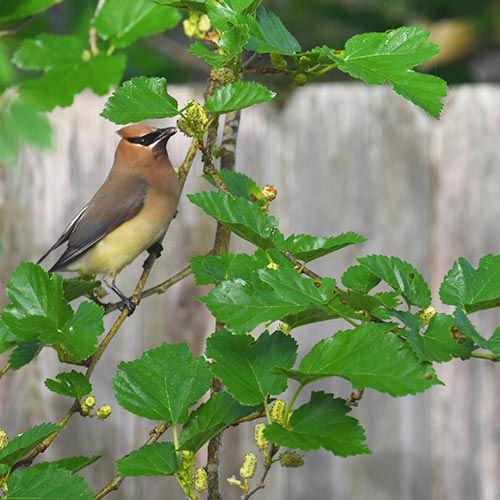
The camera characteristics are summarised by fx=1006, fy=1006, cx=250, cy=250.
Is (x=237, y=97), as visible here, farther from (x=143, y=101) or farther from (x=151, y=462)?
(x=151, y=462)

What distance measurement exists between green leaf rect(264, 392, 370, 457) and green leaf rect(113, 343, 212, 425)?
0.13m

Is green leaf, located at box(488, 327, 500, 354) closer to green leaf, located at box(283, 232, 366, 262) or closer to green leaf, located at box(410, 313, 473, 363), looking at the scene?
green leaf, located at box(410, 313, 473, 363)

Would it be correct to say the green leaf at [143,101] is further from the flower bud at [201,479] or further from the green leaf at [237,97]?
the flower bud at [201,479]

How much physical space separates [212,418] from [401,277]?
0.24 meters

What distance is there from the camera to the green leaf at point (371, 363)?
915mm

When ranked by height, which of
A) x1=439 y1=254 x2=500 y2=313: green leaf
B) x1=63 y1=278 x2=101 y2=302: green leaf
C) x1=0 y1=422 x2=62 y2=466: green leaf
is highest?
x1=63 y1=278 x2=101 y2=302: green leaf

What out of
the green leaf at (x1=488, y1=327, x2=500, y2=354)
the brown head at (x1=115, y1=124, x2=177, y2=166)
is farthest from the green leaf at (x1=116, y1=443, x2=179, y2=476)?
the brown head at (x1=115, y1=124, x2=177, y2=166)

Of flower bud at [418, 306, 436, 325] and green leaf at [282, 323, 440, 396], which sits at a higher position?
flower bud at [418, 306, 436, 325]

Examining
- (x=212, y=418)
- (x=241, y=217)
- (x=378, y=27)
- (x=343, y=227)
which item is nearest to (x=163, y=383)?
(x=212, y=418)

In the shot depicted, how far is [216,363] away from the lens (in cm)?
102

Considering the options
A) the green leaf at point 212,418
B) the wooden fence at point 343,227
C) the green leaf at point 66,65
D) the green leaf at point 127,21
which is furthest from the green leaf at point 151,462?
the wooden fence at point 343,227

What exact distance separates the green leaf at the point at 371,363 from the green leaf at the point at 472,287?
0.10 metres

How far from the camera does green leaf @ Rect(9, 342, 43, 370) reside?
4.04 feet

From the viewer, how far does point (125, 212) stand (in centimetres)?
254
